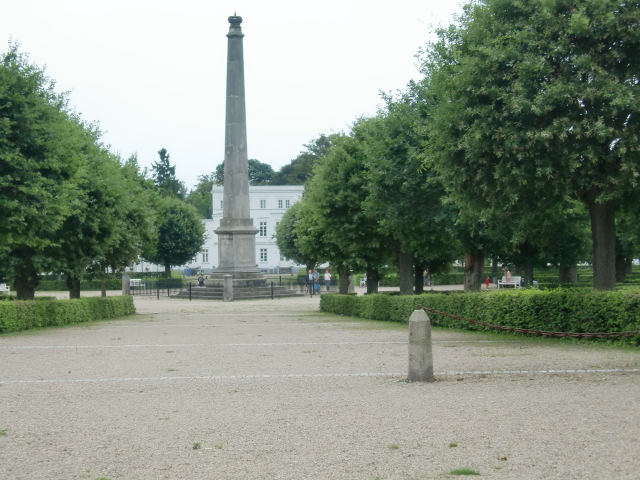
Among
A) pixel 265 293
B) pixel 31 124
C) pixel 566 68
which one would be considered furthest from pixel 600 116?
pixel 265 293

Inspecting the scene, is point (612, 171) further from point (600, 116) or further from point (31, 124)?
point (31, 124)

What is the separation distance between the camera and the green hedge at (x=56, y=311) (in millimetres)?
23094

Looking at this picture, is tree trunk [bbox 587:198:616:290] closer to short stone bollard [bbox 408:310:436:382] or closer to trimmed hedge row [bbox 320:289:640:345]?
trimmed hedge row [bbox 320:289:640:345]

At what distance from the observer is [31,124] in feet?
75.4

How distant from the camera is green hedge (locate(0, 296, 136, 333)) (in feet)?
75.8

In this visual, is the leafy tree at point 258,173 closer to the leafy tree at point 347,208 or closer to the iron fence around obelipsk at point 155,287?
the iron fence around obelipsk at point 155,287

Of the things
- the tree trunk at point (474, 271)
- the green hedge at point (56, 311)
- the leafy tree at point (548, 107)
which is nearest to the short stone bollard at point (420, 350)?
the leafy tree at point (548, 107)

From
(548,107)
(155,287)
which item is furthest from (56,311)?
(155,287)

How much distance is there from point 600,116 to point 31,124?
48.2 feet

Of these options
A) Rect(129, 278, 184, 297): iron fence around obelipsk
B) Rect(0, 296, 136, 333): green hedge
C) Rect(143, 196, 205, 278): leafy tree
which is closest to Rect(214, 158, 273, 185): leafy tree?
Rect(143, 196, 205, 278): leafy tree

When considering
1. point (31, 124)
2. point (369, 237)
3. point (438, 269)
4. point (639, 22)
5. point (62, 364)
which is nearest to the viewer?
point (62, 364)

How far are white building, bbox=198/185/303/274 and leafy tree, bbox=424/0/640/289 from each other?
284 feet

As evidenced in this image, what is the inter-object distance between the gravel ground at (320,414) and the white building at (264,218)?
88.5 metres

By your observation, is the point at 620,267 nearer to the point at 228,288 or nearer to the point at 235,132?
the point at 228,288
